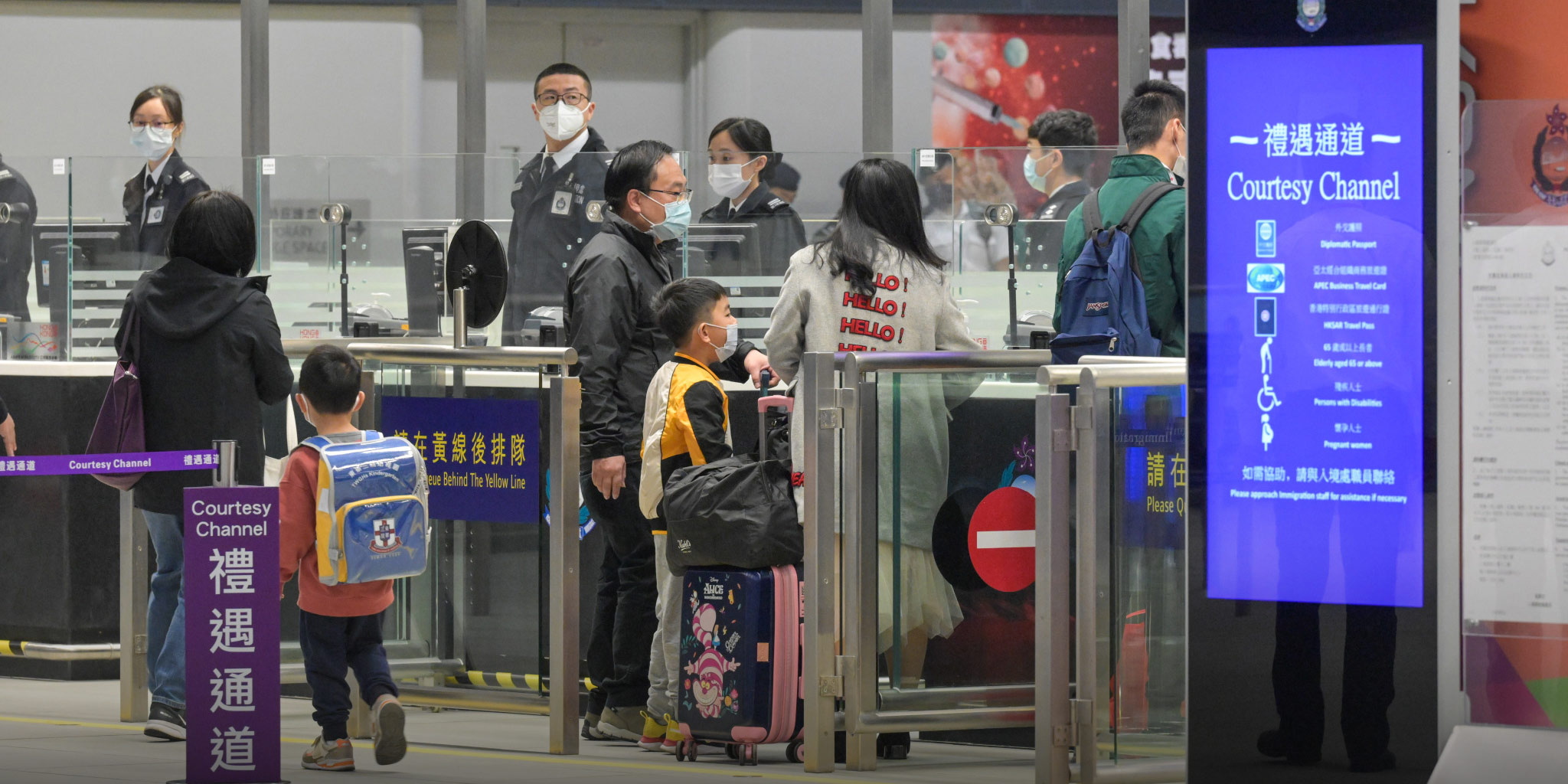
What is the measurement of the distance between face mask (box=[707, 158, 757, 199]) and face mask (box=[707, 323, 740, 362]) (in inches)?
73.1

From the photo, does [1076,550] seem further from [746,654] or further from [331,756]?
[331,756]

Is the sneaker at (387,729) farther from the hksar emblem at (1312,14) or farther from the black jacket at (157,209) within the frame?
the black jacket at (157,209)

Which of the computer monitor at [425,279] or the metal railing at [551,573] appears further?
the computer monitor at [425,279]

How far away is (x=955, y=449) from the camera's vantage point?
5047 mm

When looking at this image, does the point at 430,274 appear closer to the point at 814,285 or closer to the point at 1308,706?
the point at 814,285

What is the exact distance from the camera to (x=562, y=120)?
7.93 metres

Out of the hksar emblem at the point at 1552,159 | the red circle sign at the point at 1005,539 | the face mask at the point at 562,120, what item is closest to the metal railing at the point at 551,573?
the red circle sign at the point at 1005,539

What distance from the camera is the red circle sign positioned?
496 centimetres

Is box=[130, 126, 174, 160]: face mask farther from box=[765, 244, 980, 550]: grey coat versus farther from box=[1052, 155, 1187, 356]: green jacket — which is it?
box=[1052, 155, 1187, 356]: green jacket

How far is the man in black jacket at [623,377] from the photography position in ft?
17.9

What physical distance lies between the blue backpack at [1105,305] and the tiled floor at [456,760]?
3.93 ft

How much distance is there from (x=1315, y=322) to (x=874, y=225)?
1.70 metres

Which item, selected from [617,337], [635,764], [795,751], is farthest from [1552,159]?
[635,764]

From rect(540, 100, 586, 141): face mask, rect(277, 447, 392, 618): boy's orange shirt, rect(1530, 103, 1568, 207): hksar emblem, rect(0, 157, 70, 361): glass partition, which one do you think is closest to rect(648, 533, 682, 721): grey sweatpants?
rect(277, 447, 392, 618): boy's orange shirt
